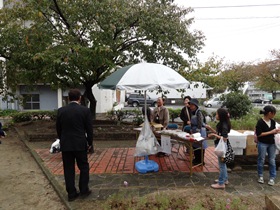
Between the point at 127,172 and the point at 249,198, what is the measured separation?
2.40 m

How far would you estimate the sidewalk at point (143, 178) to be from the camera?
158 inches

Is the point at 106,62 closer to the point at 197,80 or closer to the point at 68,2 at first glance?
the point at 68,2

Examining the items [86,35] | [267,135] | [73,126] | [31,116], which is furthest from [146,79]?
[31,116]

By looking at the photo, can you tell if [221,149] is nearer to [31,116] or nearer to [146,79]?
[146,79]

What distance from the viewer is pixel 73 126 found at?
3.66 metres

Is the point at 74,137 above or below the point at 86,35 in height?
below

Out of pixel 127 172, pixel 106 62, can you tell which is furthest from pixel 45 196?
pixel 106 62

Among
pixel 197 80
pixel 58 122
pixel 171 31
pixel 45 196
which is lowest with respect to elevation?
pixel 45 196

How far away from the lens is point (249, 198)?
12.1ft

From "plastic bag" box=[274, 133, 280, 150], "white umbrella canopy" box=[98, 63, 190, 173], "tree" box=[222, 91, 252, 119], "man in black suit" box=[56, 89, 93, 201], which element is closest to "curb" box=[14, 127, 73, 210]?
"man in black suit" box=[56, 89, 93, 201]

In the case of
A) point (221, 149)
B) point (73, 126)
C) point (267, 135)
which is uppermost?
point (73, 126)

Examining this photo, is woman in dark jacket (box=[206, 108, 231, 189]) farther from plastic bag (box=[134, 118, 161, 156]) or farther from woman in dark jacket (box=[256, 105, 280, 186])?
plastic bag (box=[134, 118, 161, 156])

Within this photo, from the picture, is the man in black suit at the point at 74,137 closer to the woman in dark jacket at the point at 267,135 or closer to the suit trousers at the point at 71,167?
the suit trousers at the point at 71,167

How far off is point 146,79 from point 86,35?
5123 mm
